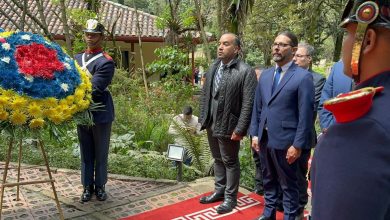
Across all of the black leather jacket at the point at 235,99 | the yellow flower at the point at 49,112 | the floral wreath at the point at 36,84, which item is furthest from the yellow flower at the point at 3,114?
the black leather jacket at the point at 235,99

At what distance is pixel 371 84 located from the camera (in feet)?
3.59

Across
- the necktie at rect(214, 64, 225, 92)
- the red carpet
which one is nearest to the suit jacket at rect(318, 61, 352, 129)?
the necktie at rect(214, 64, 225, 92)

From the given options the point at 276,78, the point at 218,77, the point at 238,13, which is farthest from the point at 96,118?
the point at 238,13

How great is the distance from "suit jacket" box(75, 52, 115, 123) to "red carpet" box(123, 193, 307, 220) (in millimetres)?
1127

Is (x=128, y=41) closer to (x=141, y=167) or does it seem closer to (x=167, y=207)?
(x=141, y=167)

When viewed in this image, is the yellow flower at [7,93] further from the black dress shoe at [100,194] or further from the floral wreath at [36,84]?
the black dress shoe at [100,194]

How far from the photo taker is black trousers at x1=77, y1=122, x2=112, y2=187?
4.50m

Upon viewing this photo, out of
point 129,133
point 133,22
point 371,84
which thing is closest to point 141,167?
point 129,133

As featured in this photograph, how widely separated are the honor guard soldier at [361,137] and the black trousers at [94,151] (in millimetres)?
3642

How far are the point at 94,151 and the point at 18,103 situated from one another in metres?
1.56

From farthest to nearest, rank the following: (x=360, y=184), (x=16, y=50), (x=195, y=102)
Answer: (x=195, y=102) → (x=16, y=50) → (x=360, y=184)

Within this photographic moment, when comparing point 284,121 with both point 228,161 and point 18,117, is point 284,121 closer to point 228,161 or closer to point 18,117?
point 228,161

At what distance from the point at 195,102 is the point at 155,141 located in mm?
3391

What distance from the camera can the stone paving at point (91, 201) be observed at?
4293mm
